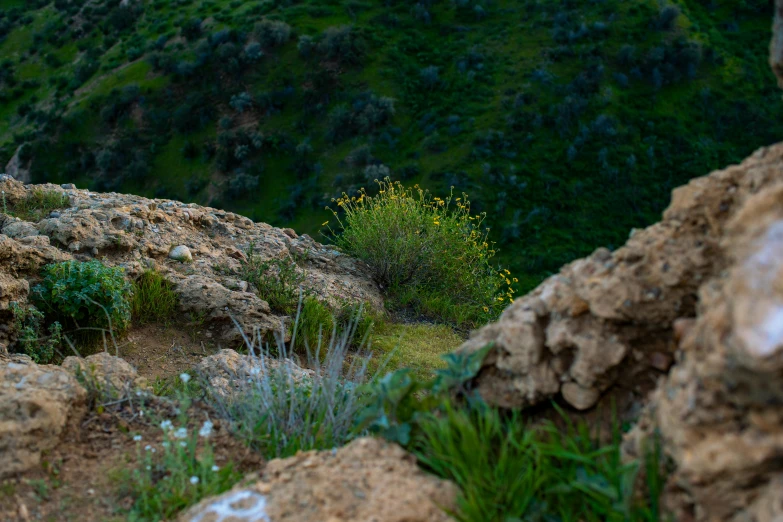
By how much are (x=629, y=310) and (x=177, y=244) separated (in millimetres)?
4655

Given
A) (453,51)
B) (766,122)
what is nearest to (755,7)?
(766,122)

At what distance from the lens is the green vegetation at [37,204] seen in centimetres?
593

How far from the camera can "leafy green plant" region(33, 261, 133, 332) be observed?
179 inches

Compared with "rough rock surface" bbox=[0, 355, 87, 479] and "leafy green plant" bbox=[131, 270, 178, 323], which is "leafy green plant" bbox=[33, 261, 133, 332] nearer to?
"leafy green plant" bbox=[131, 270, 178, 323]

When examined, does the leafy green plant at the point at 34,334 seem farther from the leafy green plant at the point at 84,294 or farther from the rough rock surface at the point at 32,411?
the rough rock surface at the point at 32,411

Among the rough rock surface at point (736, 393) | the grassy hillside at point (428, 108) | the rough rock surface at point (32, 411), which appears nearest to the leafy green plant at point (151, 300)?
the rough rock surface at point (32, 411)

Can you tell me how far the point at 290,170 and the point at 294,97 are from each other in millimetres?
5208

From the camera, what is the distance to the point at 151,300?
17.0 ft

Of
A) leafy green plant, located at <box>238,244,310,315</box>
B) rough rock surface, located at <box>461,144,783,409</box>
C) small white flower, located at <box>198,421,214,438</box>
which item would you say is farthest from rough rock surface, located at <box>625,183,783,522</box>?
leafy green plant, located at <box>238,244,310,315</box>

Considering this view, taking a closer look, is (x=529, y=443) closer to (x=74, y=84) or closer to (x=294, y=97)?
(x=294, y=97)

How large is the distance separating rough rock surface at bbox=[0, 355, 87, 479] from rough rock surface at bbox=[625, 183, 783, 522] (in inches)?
84.2

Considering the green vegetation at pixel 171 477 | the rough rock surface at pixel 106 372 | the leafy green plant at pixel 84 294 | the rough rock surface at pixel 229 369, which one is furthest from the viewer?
the leafy green plant at pixel 84 294

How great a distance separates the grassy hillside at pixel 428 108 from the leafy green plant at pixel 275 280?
20.8 m

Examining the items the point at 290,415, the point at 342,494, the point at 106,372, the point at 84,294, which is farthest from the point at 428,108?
the point at 342,494
